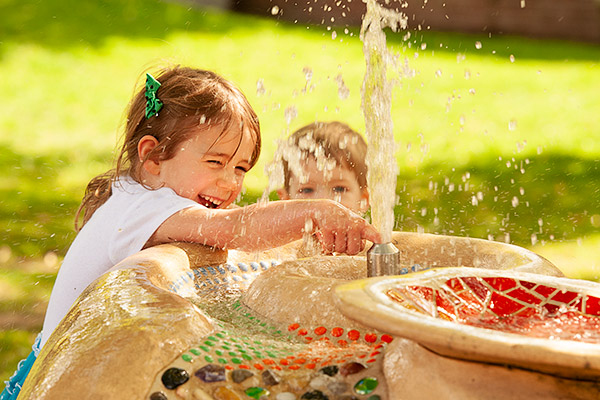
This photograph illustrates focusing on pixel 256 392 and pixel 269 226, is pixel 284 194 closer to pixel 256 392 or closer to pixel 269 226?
pixel 269 226

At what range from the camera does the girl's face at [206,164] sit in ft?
8.57

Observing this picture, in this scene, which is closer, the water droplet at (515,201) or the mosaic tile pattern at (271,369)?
the mosaic tile pattern at (271,369)

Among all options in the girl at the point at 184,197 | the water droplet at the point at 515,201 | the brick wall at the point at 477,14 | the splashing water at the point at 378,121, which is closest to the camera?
the girl at the point at 184,197

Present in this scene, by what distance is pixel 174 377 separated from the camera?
1354 millimetres

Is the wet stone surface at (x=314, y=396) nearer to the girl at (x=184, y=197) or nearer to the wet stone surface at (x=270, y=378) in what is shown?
the wet stone surface at (x=270, y=378)

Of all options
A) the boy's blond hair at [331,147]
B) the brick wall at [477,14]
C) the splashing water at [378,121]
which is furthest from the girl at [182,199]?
the brick wall at [477,14]

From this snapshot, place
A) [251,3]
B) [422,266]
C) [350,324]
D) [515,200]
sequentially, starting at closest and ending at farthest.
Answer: [350,324]
[422,266]
[515,200]
[251,3]

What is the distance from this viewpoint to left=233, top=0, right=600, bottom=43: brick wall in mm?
10727

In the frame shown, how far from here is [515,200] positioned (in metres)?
6.34

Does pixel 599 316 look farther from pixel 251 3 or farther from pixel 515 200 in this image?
pixel 251 3

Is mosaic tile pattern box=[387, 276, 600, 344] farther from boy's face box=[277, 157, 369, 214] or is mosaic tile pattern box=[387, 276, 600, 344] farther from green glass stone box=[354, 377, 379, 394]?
boy's face box=[277, 157, 369, 214]

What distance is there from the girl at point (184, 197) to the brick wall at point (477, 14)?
787 centimetres

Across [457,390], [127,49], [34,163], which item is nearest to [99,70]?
[127,49]

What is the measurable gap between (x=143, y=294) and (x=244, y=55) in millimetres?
8398
